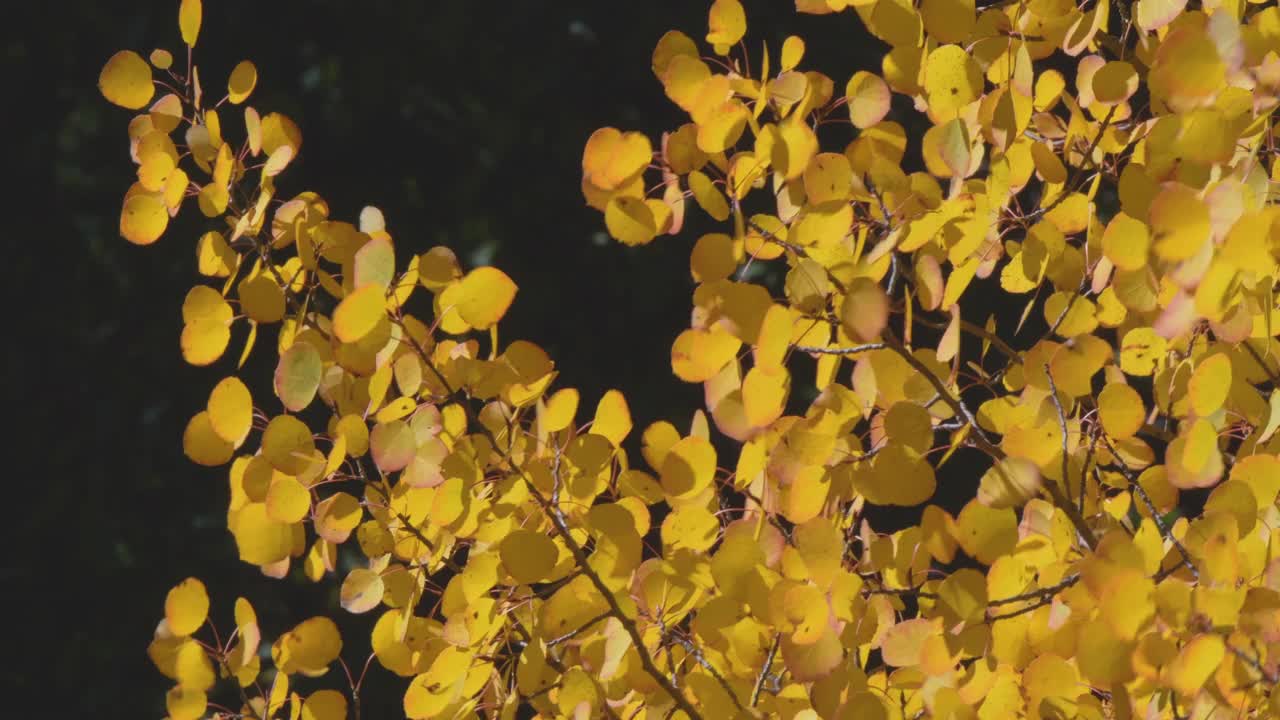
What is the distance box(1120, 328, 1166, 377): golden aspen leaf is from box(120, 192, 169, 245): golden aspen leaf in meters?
0.68

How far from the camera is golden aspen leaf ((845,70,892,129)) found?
33.2 inches

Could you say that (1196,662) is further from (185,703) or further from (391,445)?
(185,703)

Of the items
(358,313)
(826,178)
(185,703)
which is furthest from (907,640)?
(185,703)

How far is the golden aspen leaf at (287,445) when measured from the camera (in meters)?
0.78

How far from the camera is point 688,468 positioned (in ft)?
2.76

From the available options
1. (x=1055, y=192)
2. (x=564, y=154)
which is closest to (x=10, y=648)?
(x=564, y=154)

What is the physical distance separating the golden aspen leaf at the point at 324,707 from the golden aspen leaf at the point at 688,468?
0.94 ft

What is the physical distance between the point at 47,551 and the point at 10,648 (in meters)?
0.16

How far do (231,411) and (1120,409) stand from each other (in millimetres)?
552

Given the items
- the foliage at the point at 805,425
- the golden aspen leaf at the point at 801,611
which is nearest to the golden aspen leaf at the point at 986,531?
the foliage at the point at 805,425

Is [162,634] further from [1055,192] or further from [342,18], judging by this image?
[342,18]

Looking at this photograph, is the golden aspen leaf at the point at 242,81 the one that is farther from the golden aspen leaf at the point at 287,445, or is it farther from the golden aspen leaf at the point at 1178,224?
the golden aspen leaf at the point at 1178,224

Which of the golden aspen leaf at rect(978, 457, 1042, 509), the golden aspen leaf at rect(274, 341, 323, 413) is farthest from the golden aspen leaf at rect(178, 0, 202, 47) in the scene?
the golden aspen leaf at rect(978, 457, 1042, 509)

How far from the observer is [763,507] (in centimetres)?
91
